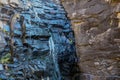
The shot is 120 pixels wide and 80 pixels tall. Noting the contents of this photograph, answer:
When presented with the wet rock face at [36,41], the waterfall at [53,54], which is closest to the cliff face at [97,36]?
the wet rock face at [36,41]

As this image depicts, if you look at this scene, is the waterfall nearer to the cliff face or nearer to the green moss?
the green moss

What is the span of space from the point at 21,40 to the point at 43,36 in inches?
27.6

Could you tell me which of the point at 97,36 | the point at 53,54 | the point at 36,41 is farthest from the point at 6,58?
the point at 97,36

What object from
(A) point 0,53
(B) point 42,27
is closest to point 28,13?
(B) point 42,27

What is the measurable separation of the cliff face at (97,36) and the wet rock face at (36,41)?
3412 millimetres

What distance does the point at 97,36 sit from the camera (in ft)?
9.65

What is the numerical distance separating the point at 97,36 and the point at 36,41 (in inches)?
172

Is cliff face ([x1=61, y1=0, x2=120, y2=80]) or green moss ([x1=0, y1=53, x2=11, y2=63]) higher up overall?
cliff face ([x1=61, y1=0, x2=120, y2=80])

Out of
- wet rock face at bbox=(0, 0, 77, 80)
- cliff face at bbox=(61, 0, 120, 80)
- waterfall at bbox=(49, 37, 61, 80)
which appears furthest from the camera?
waterfall at bbox=(49, 37, 61, 80)

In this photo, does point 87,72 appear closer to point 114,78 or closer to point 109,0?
point 114,78

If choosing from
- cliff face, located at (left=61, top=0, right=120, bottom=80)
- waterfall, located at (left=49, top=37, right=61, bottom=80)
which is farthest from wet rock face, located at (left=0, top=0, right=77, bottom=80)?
cliff face, located at (left=61, top=0, right=120, bottom=80)

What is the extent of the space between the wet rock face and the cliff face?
3.41 meters

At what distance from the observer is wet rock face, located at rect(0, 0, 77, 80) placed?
6.51 meters

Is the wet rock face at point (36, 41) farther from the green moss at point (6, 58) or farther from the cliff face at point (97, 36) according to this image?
the cliff face at point (97, 36)
